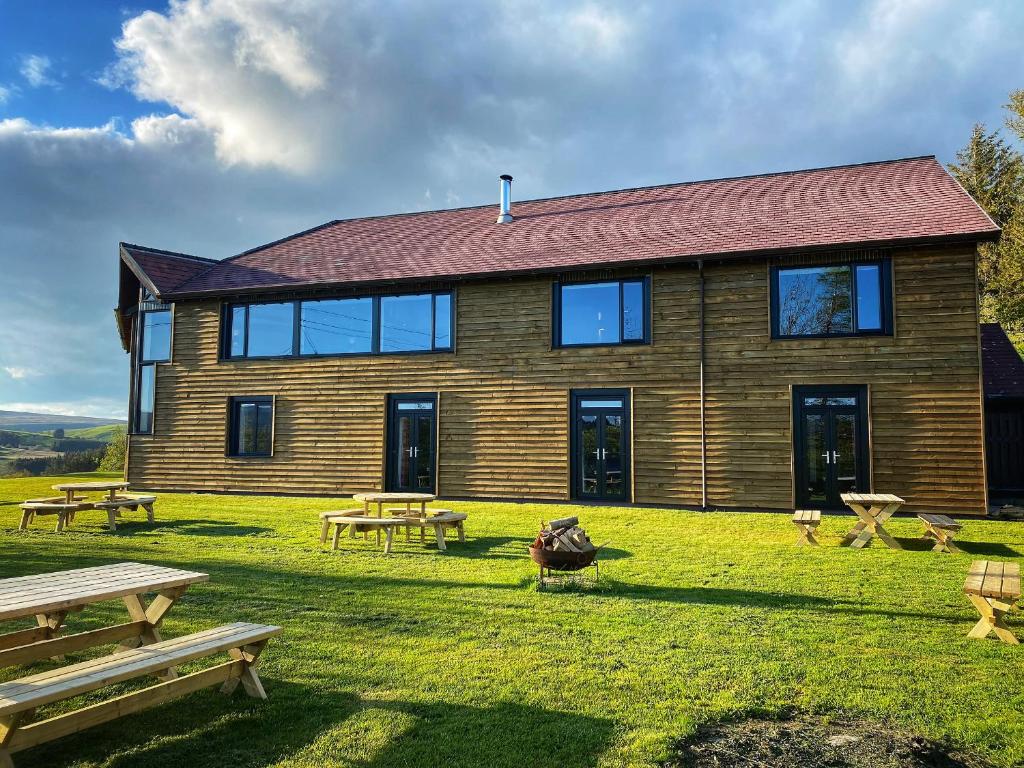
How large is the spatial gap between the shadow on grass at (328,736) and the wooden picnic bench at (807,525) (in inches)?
270

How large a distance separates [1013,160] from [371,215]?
103 ft

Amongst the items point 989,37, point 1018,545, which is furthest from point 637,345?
point 989,37

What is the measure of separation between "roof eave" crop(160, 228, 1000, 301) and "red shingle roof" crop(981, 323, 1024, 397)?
3120 mm

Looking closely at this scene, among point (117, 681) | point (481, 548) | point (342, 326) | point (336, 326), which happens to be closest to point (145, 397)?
point (336, 326)

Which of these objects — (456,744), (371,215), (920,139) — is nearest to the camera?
(456,744)

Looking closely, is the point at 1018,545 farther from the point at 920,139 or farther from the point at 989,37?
the point at 920,139

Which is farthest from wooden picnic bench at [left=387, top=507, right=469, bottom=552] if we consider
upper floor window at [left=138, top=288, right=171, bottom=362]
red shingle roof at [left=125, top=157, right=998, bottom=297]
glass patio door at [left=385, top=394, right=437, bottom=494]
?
upper floor window at [left=138, top=288, right=171, bottom=362]

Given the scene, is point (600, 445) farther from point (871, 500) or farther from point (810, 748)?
point (810, 748)

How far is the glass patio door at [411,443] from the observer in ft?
51.3

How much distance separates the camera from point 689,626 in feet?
17.9

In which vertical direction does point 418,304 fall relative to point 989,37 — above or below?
below

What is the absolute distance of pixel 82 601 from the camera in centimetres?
382

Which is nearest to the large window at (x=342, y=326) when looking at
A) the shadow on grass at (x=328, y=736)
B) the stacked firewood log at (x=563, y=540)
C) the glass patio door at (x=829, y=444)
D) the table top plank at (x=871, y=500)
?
the glass patio door at (x=829, y=444)

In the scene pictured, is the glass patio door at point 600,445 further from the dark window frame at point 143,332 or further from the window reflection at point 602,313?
the dark window frame at point 143,332
